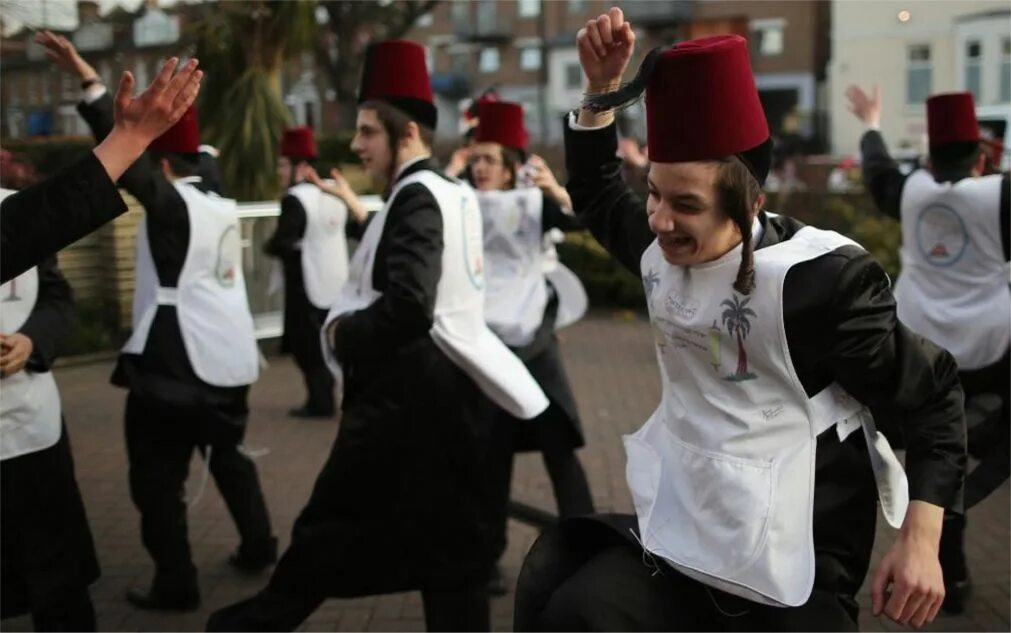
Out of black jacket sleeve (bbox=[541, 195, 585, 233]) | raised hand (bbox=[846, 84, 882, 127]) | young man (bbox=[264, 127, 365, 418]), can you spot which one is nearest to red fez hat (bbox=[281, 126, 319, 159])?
young man (bbox=[264, 127, 365, 418])

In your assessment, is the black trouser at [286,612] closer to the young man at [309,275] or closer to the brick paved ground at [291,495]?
the brick paved ground at [291,495]

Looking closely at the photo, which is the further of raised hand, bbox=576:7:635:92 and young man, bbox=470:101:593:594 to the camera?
young man, bbox=470:101:593:594

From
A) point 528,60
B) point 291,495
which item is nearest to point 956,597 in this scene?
point 291,495

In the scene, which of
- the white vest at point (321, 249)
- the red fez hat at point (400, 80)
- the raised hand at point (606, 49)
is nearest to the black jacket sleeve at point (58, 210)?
the raised hand at point (606, 49)

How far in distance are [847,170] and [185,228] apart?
10.6 metres

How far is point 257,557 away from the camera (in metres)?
A: 4.64

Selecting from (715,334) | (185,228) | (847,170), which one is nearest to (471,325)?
(185,228)

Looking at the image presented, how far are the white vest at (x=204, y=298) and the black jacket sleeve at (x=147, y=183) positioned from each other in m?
0.08

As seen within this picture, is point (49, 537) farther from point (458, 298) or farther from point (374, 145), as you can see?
point (374, 145)

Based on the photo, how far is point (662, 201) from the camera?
221 centimetres

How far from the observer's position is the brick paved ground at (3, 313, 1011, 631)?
425 centimetres

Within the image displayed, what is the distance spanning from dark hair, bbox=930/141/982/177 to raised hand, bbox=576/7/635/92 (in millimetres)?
2556

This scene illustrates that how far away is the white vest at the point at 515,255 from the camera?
16.7 feet

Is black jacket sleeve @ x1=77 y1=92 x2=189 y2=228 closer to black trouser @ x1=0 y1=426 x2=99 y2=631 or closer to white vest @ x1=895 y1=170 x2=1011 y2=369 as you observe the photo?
black trouser @ x1=0 y1=426 x2=99 y2=631
